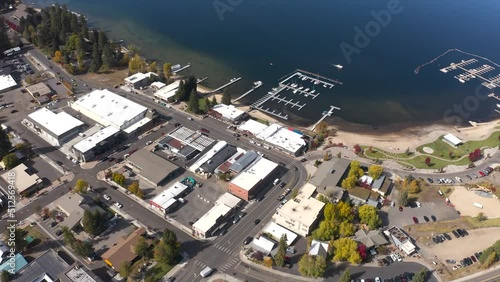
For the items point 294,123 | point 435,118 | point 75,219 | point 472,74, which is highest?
point 472,74

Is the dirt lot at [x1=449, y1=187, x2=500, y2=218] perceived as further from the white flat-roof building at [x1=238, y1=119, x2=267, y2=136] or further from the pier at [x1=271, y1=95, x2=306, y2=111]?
the pier at [x1=271, y1=95, x2=306, y2=111]

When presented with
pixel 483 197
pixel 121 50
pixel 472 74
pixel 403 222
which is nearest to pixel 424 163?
pixel 483 197

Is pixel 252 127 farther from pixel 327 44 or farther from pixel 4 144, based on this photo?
pixel 327 44

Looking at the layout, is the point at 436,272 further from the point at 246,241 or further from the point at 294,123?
the point at 294,123

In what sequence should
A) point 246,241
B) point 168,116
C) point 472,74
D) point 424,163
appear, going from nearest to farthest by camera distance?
point 246,241 < point 424,163 < point 168,116 < point 472,74

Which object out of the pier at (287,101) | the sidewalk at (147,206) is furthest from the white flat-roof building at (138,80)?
the pier at (287,101)
